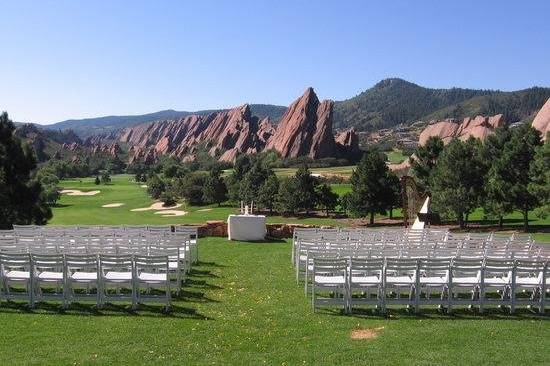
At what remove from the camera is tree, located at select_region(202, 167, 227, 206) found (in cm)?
7312

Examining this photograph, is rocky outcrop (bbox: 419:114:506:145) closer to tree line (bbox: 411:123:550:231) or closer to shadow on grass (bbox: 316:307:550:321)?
tree line (bbox: 411:123:550:231)

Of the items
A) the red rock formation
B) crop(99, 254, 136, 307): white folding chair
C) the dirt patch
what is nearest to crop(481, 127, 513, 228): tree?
the dirt patch

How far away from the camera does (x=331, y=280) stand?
10805 mm

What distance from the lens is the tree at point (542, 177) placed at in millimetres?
28188

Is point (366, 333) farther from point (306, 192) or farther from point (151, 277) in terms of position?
point (306, 192)

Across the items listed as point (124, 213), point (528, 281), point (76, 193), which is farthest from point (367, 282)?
point (76, 193)

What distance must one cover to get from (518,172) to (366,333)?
92.5ft

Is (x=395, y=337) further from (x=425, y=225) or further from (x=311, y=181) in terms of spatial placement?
(x=311, y=181)

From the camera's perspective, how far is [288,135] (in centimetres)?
18100

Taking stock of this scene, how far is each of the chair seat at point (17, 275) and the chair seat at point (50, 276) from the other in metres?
0.24

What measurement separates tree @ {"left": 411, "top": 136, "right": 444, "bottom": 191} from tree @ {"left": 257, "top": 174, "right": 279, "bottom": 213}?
2095 cm

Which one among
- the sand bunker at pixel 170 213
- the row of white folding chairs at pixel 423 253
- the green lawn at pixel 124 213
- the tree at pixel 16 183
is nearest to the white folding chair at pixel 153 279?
the row of white folding chairs at pixel 423 253

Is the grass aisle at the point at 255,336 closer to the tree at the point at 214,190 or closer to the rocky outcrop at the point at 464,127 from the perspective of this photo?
the tree at the point at 214,190

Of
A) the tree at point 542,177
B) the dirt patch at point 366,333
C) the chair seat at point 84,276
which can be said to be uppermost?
the tree at point 542,177
